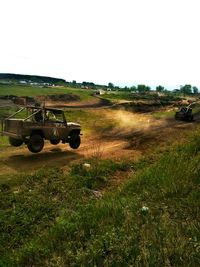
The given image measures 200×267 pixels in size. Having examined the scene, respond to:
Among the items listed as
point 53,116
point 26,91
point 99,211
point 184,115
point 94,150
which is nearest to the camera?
point 99,211

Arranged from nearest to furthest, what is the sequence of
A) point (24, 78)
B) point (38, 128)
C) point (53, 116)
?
point (38, 128) < point (53, 116) < point (24, 78)

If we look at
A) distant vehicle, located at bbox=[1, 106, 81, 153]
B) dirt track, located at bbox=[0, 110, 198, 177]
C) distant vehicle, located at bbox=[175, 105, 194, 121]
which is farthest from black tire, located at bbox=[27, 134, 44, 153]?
distant vehicle, located at bbox=[175, 105, 194, 121]

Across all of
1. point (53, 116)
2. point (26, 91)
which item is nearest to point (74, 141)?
point (53, 116)

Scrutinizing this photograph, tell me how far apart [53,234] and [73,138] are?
32.1ft

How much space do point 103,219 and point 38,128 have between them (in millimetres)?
8398

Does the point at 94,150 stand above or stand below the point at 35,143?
below

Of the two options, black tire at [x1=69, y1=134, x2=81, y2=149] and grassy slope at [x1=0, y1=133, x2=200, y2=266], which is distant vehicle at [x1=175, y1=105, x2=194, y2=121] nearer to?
black tire at [x1=69, y1=134, x2=81, y2=149]

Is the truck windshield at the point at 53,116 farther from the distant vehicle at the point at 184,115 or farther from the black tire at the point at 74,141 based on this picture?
the distant vehicle at the point at 184,115

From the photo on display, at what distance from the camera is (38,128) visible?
14.9 m

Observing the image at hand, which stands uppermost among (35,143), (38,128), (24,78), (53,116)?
(53,116)

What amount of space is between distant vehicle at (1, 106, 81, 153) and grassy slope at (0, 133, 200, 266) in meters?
3.17

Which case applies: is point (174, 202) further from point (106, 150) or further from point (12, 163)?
point (106, 150)

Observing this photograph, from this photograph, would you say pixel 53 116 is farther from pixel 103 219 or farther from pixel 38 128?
pixel 103 219

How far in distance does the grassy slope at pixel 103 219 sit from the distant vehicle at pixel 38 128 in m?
3.17
